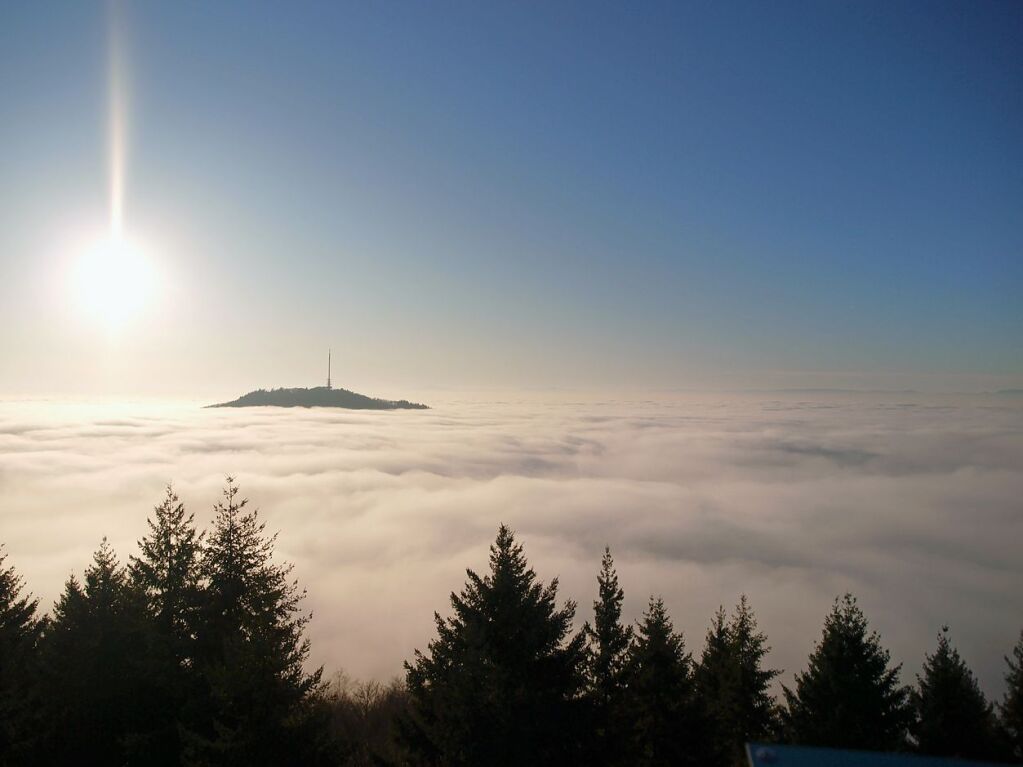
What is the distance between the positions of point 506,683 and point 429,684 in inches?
202

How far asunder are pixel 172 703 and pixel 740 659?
2070 centimetres

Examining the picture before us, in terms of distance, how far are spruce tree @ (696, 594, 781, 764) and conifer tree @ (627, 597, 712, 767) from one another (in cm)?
188

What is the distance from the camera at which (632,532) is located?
17825 centimetres

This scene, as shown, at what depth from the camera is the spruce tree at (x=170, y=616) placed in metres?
14.4

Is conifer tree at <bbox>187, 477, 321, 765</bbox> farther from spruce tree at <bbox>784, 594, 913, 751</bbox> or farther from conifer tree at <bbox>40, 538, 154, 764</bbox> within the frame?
spruce tree at <bbox>784, 594, 913, 751</bbox>

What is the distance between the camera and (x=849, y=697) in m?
18.6

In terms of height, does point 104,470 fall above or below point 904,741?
below

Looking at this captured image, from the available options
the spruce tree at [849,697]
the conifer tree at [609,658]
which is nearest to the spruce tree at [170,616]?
the conifer tree at [609,658]

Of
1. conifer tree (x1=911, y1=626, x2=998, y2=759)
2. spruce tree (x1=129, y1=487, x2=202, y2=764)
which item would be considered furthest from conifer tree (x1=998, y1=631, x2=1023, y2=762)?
spruce tree (x1=129, y1=487, x2=202, y2=764)

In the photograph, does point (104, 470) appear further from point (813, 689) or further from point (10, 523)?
point (813, 689)

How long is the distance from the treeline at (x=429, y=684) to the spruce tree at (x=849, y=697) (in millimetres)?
58

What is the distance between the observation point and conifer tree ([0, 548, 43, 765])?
13.5 metres

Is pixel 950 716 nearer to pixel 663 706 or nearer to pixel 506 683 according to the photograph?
pixel 663 706

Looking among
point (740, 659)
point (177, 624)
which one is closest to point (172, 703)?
point (177, 624)
